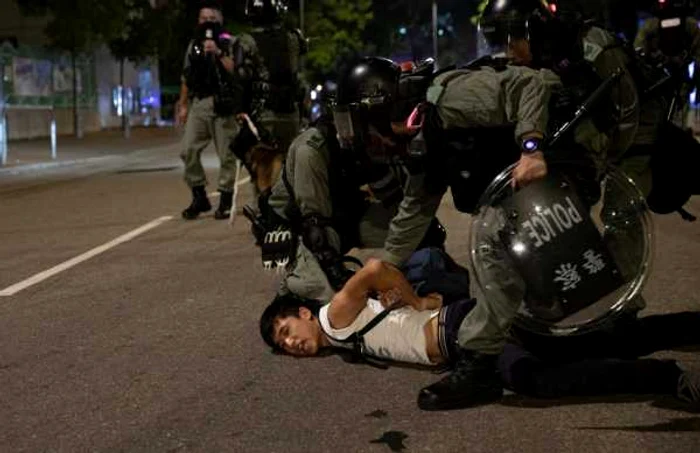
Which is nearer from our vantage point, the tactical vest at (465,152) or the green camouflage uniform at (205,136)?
the tactical vest at (465,152)

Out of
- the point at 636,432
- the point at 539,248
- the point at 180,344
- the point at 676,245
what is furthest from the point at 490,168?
the point at 676,245

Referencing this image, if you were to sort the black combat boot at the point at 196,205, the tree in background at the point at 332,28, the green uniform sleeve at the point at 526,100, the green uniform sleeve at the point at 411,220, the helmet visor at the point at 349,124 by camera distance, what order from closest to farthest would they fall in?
the green uniform sleeve at the point at 526,100 < the green uniform sleeve at the point at 411,220 < the helmet visor at the point at 349,124 < the black combat boot at the point at 196,205 < the tree in background at the point at 332,28

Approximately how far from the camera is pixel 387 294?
14.3ft

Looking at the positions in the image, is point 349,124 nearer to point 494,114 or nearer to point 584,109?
point 494,114

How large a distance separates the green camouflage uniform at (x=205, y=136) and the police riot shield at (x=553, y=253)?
5678 millimetres

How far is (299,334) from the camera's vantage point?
452cm

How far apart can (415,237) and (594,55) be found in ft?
3.62

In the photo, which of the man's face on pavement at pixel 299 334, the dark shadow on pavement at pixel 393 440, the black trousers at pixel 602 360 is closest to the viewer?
the dark shadow on pavement at pixel 393 440

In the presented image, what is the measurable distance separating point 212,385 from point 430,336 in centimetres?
98

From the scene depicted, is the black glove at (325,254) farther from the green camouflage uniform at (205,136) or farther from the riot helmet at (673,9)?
the green camouflage uniform at (205,136)

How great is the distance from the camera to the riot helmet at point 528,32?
405 centimetres

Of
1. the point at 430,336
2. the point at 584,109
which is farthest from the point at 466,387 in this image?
the point at 584,109

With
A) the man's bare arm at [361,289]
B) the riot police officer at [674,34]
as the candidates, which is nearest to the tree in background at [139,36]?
the riot police officer at [674,34]

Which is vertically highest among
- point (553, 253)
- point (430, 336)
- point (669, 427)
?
point (553, 253)
